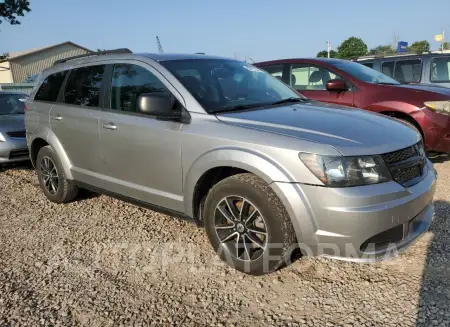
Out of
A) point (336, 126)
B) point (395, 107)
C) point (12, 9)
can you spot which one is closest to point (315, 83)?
point (395, 107)

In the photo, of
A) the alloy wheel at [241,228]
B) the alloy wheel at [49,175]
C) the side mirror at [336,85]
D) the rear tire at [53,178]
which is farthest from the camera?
the side mirror at [336,85]

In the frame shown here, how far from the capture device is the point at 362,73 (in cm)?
630

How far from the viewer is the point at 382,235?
101 inches

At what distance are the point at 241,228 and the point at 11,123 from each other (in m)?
5.73

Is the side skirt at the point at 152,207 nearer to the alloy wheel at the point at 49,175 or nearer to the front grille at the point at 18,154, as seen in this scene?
the alloy wheel at the point at 49,175

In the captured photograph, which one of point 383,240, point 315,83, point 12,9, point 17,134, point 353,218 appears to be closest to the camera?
point 353,218

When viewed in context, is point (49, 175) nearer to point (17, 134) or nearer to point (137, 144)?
point (137, 144)

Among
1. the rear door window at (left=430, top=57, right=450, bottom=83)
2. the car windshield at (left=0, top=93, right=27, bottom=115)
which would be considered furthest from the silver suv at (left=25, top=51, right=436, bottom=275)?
the rear door window at (left=430, top=57, right=450, bottom=83)

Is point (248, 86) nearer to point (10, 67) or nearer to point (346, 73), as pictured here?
point (346, 73)

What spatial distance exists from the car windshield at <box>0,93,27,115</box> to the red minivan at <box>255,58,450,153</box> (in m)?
5.10

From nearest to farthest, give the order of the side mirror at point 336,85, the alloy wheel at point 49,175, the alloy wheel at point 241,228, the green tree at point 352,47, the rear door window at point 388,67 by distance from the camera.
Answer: the alloy wheel at point 241,228 < the alloy wheel at point 49,175 < the side mirror at point 336,85 < the rear door window at point 388,67 < the green tree at point 352,47

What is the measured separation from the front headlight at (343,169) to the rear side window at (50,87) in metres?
3.27

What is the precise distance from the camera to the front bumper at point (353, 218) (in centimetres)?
247

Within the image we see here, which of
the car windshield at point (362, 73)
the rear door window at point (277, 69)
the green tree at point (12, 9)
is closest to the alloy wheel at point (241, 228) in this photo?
the car windshield at point (362, 73)
